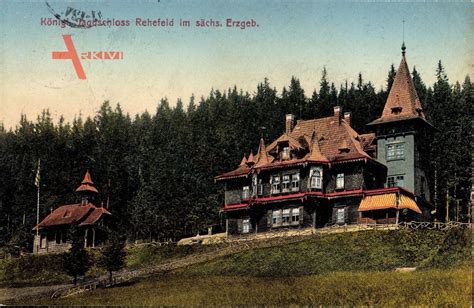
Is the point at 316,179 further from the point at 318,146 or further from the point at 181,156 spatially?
the point at 181,156

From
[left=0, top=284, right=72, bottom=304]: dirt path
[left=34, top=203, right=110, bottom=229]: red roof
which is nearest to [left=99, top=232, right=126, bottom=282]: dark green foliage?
[left=0, top=284, right=72, bottom=304]: dirt path

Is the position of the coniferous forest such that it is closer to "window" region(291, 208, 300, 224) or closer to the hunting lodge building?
the hunting lodge building

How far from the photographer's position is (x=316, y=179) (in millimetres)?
61219

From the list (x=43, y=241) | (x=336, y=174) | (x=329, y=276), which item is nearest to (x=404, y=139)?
(x=336, y=174)

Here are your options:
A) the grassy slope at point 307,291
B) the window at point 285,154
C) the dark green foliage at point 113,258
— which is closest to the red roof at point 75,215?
the window at point 285,154

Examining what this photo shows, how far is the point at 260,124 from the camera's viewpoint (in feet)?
324

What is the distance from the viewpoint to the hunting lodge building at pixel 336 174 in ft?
198

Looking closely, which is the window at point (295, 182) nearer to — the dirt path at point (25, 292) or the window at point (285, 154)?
the window at point (285, 154)

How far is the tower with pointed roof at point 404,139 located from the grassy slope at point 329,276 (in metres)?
12.9

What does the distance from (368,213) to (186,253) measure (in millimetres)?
14438

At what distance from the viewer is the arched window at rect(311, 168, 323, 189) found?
61094 millimetres

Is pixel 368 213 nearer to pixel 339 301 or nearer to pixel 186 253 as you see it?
pixel 186 253

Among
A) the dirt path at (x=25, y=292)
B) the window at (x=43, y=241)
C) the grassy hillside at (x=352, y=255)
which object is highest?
the grassy hillside at (x=352, y=255)

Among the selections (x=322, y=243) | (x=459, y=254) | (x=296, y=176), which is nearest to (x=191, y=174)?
(x=296, y=176)
